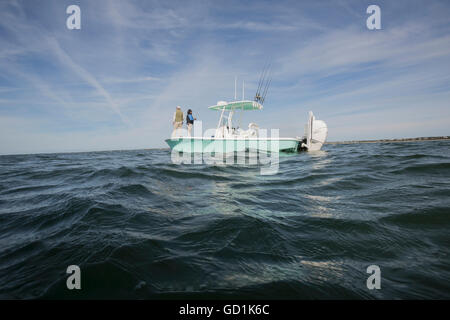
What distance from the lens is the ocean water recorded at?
1551 millimetres

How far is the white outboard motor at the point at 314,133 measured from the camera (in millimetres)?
17745

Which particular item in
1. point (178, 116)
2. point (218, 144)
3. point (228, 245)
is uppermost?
point (178, 116)

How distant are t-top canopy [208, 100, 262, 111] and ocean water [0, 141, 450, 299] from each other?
36.6 feet

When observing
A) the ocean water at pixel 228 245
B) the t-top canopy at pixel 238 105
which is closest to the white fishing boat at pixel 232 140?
the t-top canopy at pixel 238 105

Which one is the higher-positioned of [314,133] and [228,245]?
[314,133]

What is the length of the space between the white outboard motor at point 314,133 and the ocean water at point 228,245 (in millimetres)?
14210

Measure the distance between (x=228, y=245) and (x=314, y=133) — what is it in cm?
1819

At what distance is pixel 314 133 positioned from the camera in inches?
712

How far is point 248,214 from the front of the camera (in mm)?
3139

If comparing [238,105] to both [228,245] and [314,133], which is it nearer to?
[314,133]

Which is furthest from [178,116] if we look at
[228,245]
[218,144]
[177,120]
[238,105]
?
[228,245]

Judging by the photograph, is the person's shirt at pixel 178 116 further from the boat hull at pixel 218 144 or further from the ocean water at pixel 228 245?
the ocean water at pixel 228 245

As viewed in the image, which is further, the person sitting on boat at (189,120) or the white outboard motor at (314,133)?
the white outboard motor at (314,133)
